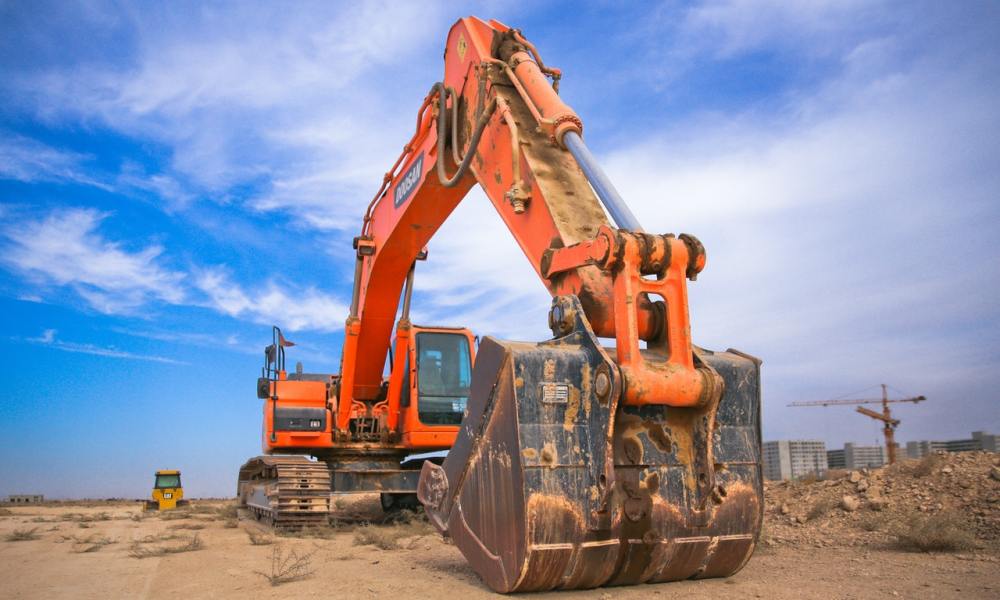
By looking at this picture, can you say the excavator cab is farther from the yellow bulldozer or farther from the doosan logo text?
the yellow bulldozer


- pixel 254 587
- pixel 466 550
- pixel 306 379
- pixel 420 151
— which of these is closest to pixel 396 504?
pixel 306 379

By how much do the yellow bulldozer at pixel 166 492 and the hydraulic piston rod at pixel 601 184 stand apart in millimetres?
17855

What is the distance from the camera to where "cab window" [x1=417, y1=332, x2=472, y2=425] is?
9906 mm

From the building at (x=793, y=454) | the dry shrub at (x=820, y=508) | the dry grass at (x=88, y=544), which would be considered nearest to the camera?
the dry shrub at (x=820, y=508)

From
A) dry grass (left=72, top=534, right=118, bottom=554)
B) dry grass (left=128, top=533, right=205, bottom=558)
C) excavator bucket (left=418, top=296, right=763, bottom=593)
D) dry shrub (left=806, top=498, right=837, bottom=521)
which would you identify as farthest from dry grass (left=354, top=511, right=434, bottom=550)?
dry shrub (left=806, top=498, right=837, bottom=521)

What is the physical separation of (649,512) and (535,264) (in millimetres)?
1969

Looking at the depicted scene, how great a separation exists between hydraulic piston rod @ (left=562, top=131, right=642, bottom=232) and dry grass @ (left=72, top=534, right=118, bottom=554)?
6.33 meters

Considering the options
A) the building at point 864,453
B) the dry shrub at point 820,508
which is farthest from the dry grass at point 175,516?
the building at point 864,453

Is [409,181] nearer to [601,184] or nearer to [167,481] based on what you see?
[601,184]

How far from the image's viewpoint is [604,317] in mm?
4703

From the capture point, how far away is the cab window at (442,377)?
991cm

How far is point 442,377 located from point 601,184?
550 centimetres

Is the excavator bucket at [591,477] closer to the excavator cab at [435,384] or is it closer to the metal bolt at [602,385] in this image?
the metal bolt at [602,385]

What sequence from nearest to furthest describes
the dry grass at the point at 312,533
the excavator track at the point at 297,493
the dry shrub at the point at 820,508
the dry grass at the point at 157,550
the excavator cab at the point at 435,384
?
1. the dry grass at the point at 157,550
2. the dry shrub at the point at 820,508
3. the dry grass at the point at 312,533
4. the excavator track at the point at 297,493
5. the excavator cab at the point at 435,384
